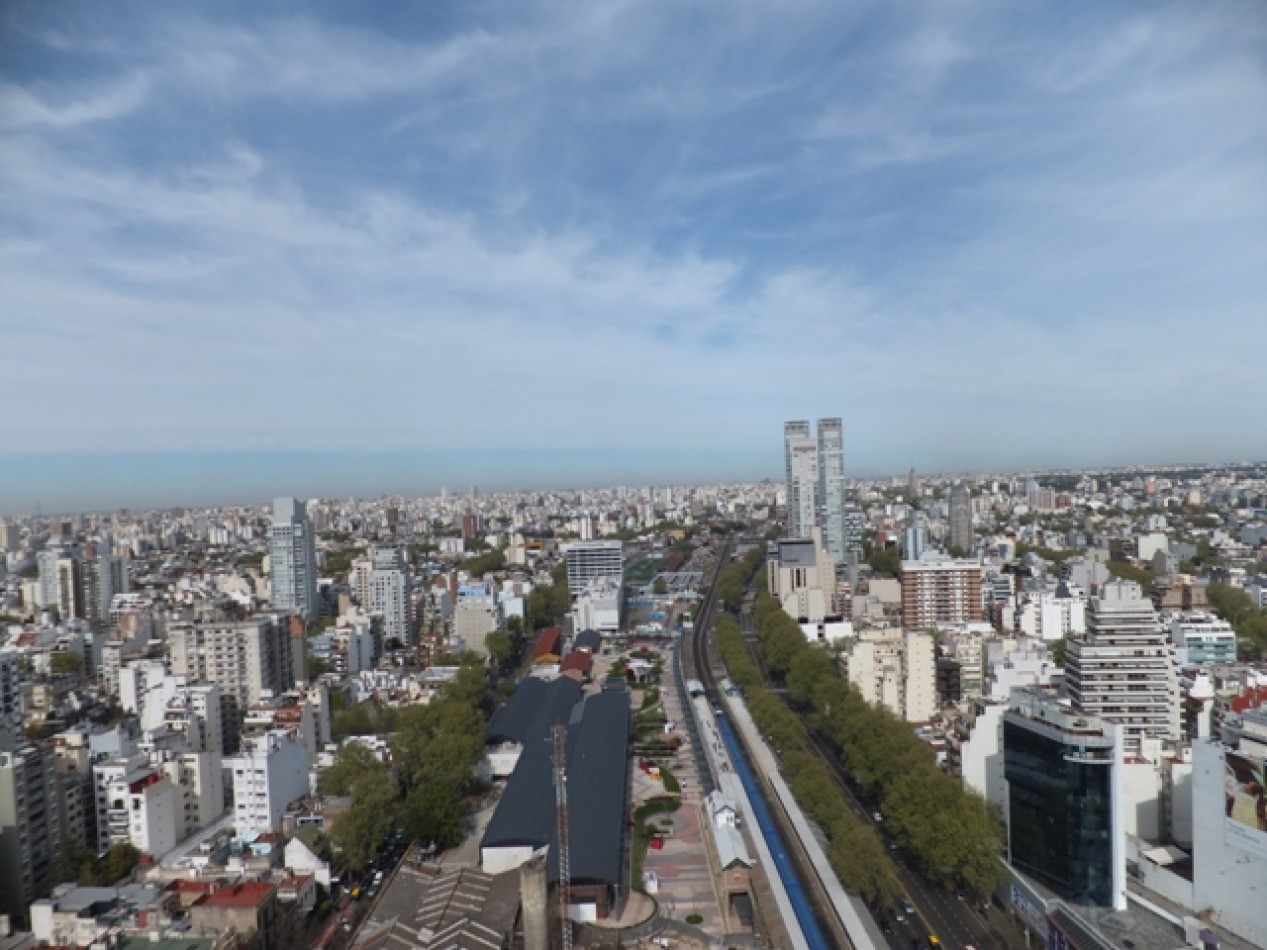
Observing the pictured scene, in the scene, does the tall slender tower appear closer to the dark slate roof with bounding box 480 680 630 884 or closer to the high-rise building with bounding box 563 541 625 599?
the high-rise building with bounding box 563 541 625 599

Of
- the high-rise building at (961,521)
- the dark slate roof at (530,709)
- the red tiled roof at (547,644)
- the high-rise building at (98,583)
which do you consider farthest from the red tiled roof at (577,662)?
the high-rise building at (961,521)

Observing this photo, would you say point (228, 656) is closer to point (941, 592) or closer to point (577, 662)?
point (577, 662)

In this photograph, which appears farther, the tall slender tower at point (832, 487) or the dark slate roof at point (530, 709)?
the tall slender tower at point (832, 487)

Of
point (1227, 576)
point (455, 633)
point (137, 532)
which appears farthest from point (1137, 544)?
point (137, 532)

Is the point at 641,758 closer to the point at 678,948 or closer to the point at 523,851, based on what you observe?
the point at 523,851

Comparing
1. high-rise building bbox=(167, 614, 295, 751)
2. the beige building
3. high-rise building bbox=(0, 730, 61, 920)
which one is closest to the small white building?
high-rise building bbox=(0, 730, 61, 920)

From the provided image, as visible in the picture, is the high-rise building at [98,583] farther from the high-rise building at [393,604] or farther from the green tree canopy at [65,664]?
the high-rise building at [393,604]

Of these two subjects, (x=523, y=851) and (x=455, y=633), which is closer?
(x=523, y=851)
